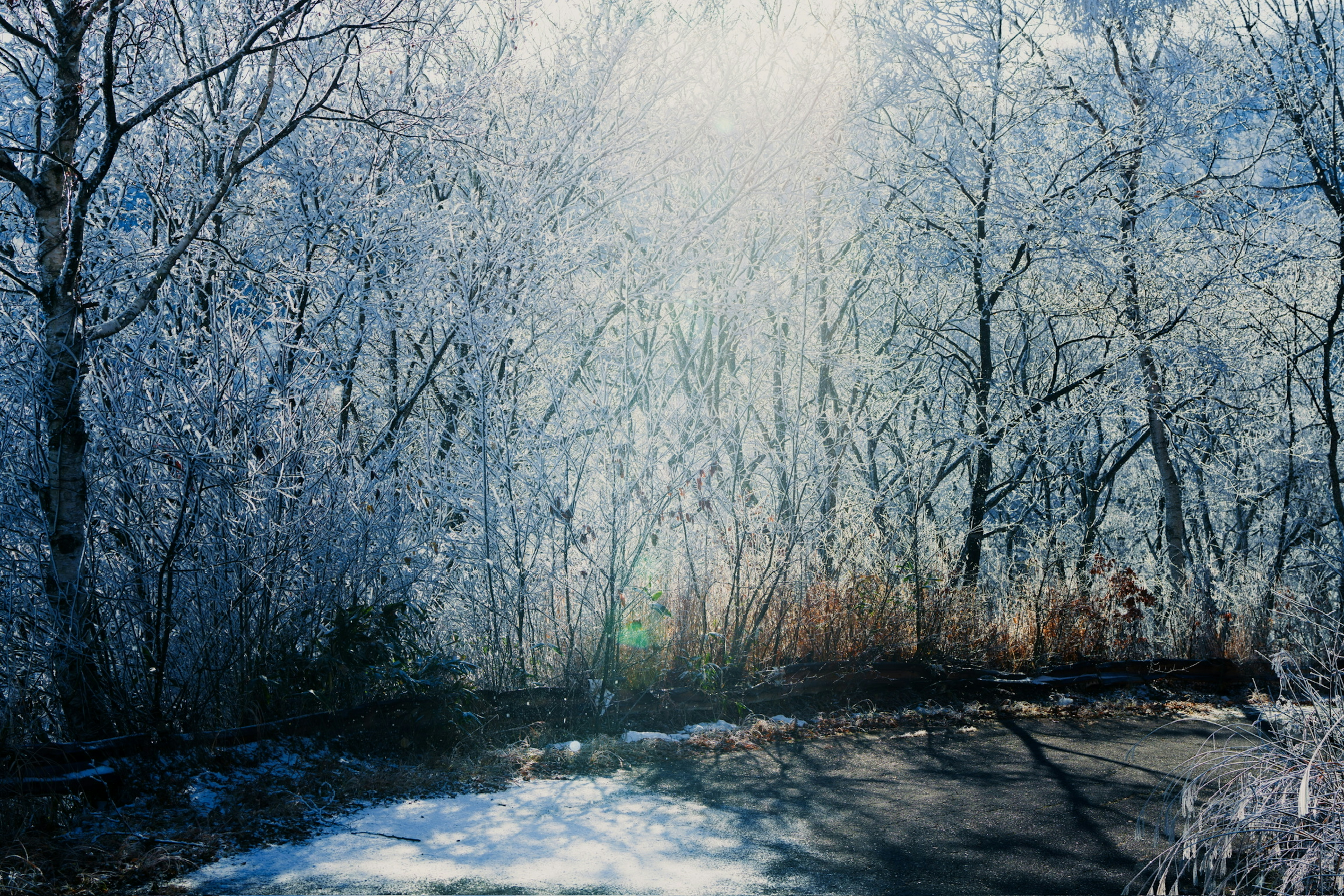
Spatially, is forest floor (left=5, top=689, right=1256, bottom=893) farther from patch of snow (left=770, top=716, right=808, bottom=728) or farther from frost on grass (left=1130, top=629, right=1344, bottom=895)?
frost on grass (left=1130, top=629, right=1344, bottom=895)

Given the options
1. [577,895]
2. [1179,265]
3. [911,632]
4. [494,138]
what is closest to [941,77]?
[1179,265]

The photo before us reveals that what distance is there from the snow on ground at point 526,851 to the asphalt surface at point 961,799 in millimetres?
239

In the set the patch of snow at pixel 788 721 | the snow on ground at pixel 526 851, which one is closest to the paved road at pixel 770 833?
the snow on ground at pixel 526 851

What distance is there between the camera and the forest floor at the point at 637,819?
12.3 ft

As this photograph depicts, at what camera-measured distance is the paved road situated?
378 cm

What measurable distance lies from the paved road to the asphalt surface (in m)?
0.01

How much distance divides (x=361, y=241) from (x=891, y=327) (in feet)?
28.9

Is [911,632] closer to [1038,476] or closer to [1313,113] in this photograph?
[1313,113]

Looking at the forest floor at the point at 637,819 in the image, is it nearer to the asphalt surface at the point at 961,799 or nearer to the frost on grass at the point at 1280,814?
the asphalt surface at the point at 961,799

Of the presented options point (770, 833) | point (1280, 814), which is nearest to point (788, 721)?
point (770, 833)

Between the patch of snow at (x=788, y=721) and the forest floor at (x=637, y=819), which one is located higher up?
the patch of snow at (x=788, y=721)

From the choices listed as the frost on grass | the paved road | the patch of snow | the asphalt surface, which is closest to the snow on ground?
the paved road

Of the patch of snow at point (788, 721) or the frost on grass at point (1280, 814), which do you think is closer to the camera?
the frost on grass at point (1280, 814)

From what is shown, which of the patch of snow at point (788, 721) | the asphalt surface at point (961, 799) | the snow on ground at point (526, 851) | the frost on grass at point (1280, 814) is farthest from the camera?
the patch of snow at point (788, 721)
